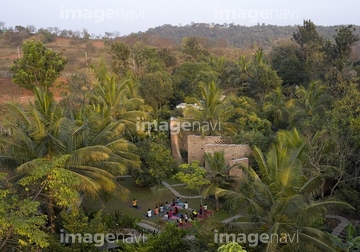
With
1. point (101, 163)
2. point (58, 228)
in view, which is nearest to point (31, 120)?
point (101, 163)

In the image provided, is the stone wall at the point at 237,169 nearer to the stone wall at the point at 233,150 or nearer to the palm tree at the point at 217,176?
the palm tree at the point at 217,176

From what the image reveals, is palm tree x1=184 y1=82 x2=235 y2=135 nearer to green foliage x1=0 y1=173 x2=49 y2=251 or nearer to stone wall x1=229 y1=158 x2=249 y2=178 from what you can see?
stone wall x1=229 y1=158 x2=249 y2=178

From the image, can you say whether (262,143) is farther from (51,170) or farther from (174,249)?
(51,170)

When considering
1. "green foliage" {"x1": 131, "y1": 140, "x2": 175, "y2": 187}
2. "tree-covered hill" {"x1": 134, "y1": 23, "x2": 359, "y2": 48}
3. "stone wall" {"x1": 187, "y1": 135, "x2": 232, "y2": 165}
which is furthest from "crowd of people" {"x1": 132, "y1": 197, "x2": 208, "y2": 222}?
"tree-covered hill" {"x1": 134, "y1": 23, "x2": 359, "y2": 48}

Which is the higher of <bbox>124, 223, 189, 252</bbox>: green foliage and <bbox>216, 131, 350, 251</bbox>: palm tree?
<bbox>216, 131, 350, 251</bbox>: palm tree

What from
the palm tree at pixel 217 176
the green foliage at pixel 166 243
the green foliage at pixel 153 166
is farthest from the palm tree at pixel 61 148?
the green foliage at pixel 153 166

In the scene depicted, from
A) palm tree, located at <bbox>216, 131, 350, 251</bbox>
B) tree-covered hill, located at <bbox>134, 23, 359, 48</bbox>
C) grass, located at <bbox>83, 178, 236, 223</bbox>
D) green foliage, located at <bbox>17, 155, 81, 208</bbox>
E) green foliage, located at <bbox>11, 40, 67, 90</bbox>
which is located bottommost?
grass, located at <bbox>83, 178, 236, 223</bbox>

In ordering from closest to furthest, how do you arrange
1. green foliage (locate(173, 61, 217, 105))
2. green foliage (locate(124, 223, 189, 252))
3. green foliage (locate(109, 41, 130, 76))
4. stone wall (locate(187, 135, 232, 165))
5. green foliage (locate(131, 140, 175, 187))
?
green foliage (locate(124, 223, 189, 252)) → green foliage (locate(131, 140, 175, 187)) → stone wall (locate(187, 135, 232, 165)) → green foliage (locate(173, 61, 217, 105)) → green foliage (locate(109, 41, 130, 76))

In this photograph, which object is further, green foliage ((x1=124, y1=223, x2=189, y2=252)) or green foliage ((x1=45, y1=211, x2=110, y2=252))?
green foliage ((x1=124, y1=223, x2=189, y2=252))
